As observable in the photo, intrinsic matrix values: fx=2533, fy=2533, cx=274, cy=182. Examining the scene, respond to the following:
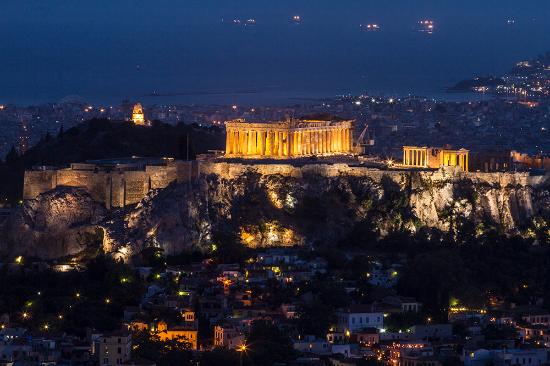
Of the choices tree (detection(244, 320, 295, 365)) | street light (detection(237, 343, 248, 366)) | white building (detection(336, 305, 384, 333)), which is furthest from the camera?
white building (detection(336, 305, 384, 333))

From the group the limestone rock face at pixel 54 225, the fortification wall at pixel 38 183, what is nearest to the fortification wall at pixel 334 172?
the limestone rock face at pixel 54 225

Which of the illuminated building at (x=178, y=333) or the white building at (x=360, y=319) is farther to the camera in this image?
the white building at (x=360, y=319)

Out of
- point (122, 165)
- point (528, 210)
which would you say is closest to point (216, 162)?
point (122, 165)

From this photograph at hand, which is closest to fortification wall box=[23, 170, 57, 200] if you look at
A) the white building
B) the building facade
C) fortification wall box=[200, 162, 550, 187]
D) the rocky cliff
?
the rocky cliff

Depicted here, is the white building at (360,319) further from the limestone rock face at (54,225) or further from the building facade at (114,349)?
the limestone rock face at (54,225)

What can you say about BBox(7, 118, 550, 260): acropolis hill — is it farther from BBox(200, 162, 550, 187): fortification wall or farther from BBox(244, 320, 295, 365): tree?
BBox(244, 320, 295, 365): tree

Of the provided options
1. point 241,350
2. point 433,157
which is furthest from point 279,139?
point 241,350

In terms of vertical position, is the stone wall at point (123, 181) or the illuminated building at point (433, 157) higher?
the illuminated building at point (433, 157)
